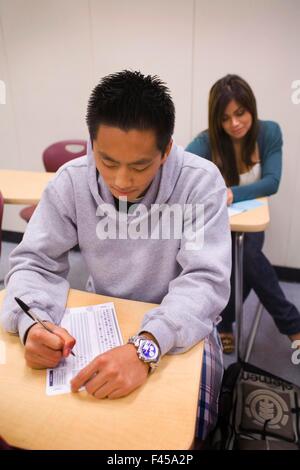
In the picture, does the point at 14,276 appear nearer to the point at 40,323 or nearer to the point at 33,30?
the point at 40,323

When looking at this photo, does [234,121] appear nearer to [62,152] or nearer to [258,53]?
[258,53]

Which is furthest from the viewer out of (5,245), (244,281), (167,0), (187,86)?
(5,245)

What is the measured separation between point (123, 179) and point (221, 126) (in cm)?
120

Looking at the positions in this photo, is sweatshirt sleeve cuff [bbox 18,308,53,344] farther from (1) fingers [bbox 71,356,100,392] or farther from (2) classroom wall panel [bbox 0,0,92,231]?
(2) classroom wall panel [bbox 0,0,92,231]

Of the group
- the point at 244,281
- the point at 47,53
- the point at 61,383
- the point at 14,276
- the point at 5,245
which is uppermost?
the point at 47,53

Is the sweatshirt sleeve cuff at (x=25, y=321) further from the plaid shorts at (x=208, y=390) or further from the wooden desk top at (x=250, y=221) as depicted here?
the wooden desk top at (x=250, y=221)

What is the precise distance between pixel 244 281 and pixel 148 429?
136 cm

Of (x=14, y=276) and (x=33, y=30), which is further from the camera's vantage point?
(x=33, y=30)

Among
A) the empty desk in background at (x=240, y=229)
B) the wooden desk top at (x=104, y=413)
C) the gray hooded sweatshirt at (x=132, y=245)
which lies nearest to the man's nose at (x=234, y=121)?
the empty desk in background at (x=240, y=229)

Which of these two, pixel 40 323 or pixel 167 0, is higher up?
pixel 167 0

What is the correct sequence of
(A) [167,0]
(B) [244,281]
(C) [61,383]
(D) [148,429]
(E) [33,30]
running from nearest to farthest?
(D) [148,429]
(C) [61,383]
(B) [244,281]
(A) [167,0]
(E) [33,30]

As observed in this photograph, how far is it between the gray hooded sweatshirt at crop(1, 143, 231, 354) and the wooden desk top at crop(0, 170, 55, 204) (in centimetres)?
90

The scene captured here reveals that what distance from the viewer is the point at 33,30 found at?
2387 millimetres

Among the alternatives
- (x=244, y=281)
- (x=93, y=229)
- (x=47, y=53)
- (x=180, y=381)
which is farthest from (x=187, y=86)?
(x=180, y=381)
